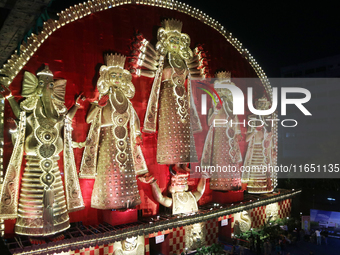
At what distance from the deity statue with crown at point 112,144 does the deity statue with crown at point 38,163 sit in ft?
1.85

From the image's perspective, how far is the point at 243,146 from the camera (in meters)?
9.13

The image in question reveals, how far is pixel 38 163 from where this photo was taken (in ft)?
16.0

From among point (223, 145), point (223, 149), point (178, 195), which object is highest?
point (223, 145)

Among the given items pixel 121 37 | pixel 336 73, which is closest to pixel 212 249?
pixel 121 37

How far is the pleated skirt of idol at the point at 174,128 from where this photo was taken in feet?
21.7

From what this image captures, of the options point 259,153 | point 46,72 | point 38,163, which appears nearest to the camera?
point 38,163

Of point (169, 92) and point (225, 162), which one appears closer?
point (169, 92)

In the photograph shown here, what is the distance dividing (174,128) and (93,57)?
2.37m

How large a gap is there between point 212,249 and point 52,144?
485 cm

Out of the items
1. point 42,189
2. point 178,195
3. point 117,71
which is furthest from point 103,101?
point 178,195

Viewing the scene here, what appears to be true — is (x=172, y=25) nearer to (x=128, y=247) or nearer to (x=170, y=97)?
(x=170, y=97)

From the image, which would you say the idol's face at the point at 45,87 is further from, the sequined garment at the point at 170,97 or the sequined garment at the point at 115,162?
the sequined garment at the point at 170,97

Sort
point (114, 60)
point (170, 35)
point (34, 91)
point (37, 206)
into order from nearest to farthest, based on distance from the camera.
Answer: point (37, 206) < point (34, 91) < point (114, 60) < point (170, 35)

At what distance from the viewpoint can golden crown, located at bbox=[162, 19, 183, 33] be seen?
6980mm
